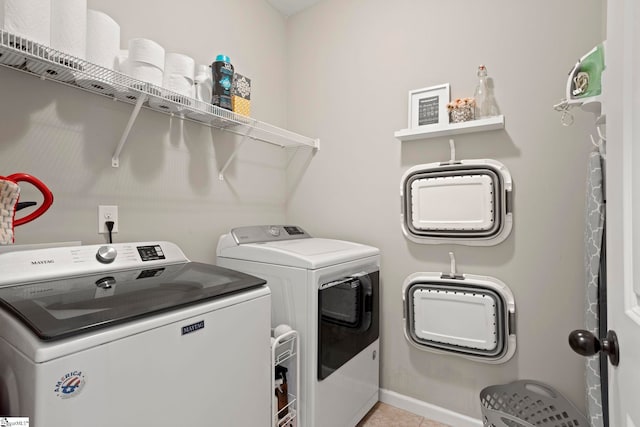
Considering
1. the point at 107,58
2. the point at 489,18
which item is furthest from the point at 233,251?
the point at 489,18

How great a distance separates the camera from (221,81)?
163cm

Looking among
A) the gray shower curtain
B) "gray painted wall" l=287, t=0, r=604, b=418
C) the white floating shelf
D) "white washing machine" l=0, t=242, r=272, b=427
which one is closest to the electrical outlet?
"white washing machine" l=0, t=242, r=272, b=427

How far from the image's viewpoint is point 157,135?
1.68 meters

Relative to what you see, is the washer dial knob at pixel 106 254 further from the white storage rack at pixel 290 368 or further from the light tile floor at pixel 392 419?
the light tile floor at pixel 392 419

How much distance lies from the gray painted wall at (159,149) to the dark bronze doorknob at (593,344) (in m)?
1.68

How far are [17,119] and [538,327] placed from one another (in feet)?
8.16

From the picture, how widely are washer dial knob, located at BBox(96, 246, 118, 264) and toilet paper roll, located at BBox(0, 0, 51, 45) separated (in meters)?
0.72

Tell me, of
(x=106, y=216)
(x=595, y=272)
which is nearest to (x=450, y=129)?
(x=595, y=272)

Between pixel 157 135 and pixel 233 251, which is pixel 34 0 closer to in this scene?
pixel 157 135

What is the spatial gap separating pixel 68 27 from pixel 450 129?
5.64 ft

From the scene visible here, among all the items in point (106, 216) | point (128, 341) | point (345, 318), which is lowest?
point (345, 318)

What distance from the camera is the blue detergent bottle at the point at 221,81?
1.62 m

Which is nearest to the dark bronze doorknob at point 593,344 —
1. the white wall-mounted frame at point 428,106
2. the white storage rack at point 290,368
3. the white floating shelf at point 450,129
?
the white storage rack at point 290,368

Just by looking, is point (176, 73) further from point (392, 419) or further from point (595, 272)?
point (392, 419)
